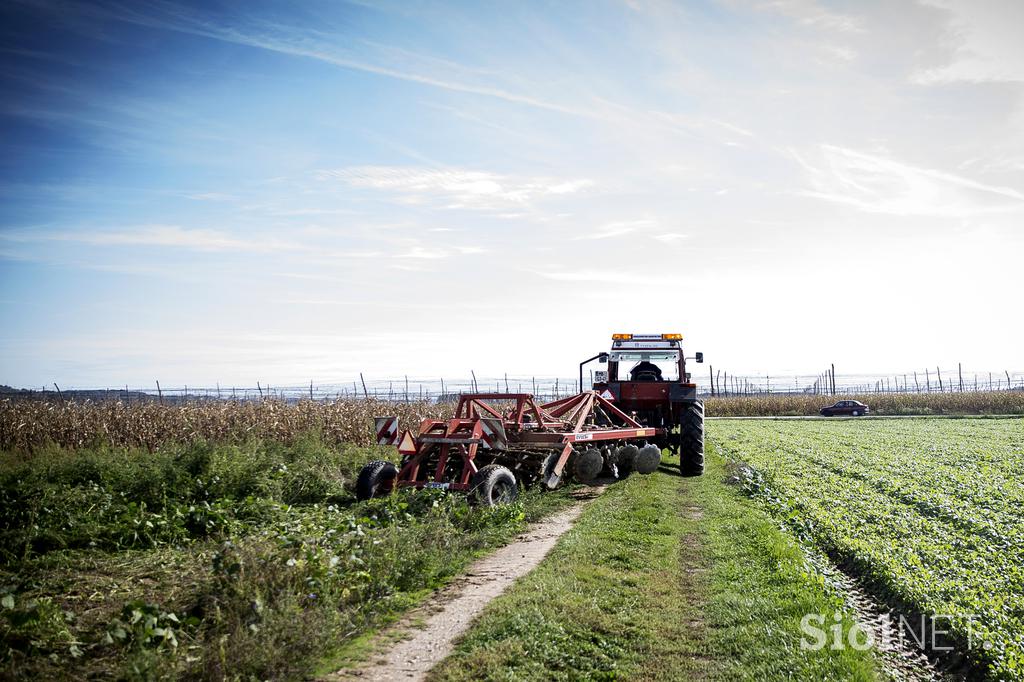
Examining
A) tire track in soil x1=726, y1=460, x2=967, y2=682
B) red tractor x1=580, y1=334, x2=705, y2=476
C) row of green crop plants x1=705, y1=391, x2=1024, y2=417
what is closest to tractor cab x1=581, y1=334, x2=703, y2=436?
red tractor x1=580, y1=334, x2=705, y2=476

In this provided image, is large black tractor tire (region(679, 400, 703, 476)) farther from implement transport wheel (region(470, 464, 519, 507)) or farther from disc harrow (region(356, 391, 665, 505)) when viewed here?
implement transport wheel (region(470, 464, 519, 507))

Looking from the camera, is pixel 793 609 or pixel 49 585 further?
pixel 49 585

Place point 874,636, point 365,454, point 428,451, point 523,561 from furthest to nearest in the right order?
point 365,454, point 428,451, point 523,561, point 874,636

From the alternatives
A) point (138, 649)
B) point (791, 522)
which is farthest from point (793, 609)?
point (138, 649)

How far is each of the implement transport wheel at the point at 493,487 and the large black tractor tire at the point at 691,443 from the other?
4.99 m

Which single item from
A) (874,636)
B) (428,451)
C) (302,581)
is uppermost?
(428,451)

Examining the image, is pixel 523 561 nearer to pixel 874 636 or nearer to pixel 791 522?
pixel 874 636

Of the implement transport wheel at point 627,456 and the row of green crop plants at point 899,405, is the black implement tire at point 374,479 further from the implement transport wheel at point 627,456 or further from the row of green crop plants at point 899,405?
the row of green crop plants at point 899,405

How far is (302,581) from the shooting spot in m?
5.77

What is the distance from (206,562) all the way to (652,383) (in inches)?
406

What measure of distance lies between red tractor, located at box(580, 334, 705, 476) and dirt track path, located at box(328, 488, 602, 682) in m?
6.56

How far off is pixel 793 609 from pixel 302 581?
3.97 meters

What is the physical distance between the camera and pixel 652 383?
50.7ft

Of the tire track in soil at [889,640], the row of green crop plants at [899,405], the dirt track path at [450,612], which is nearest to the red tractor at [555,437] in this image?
the dirt track path at [450,612]
